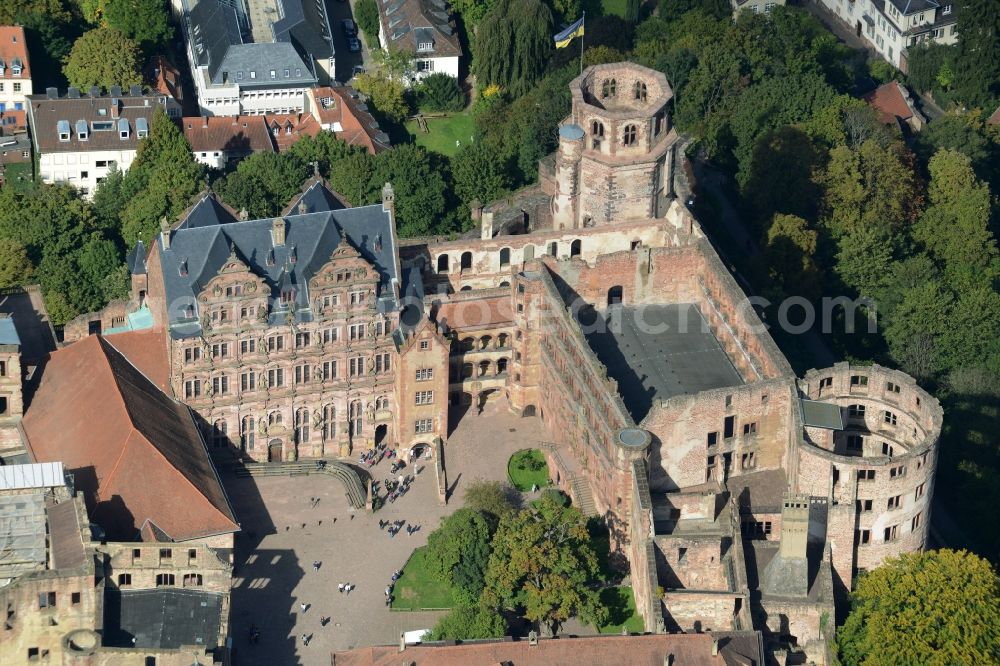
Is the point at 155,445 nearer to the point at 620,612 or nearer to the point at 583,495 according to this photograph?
the point at 583,495

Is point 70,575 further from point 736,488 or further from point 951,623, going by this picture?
point 951,623

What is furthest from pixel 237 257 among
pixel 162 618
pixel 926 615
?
pixel 926 615

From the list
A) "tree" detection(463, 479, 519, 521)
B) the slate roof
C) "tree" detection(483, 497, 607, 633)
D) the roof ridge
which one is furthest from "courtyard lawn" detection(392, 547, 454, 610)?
the slate roof

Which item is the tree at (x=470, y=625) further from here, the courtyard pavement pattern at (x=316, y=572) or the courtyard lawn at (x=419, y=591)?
the courtyard lawn at (x=419, y=591)

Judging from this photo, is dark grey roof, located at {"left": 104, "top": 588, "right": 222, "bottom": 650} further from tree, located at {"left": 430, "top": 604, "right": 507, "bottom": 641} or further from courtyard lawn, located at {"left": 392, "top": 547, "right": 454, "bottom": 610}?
tree, located at {"left": 430, "top": 604, "right": 507, "bottom": 641}

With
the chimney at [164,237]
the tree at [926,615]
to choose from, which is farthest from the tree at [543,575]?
the chimney at [164,237]

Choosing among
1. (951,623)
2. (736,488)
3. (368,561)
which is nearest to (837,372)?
(736,488)
